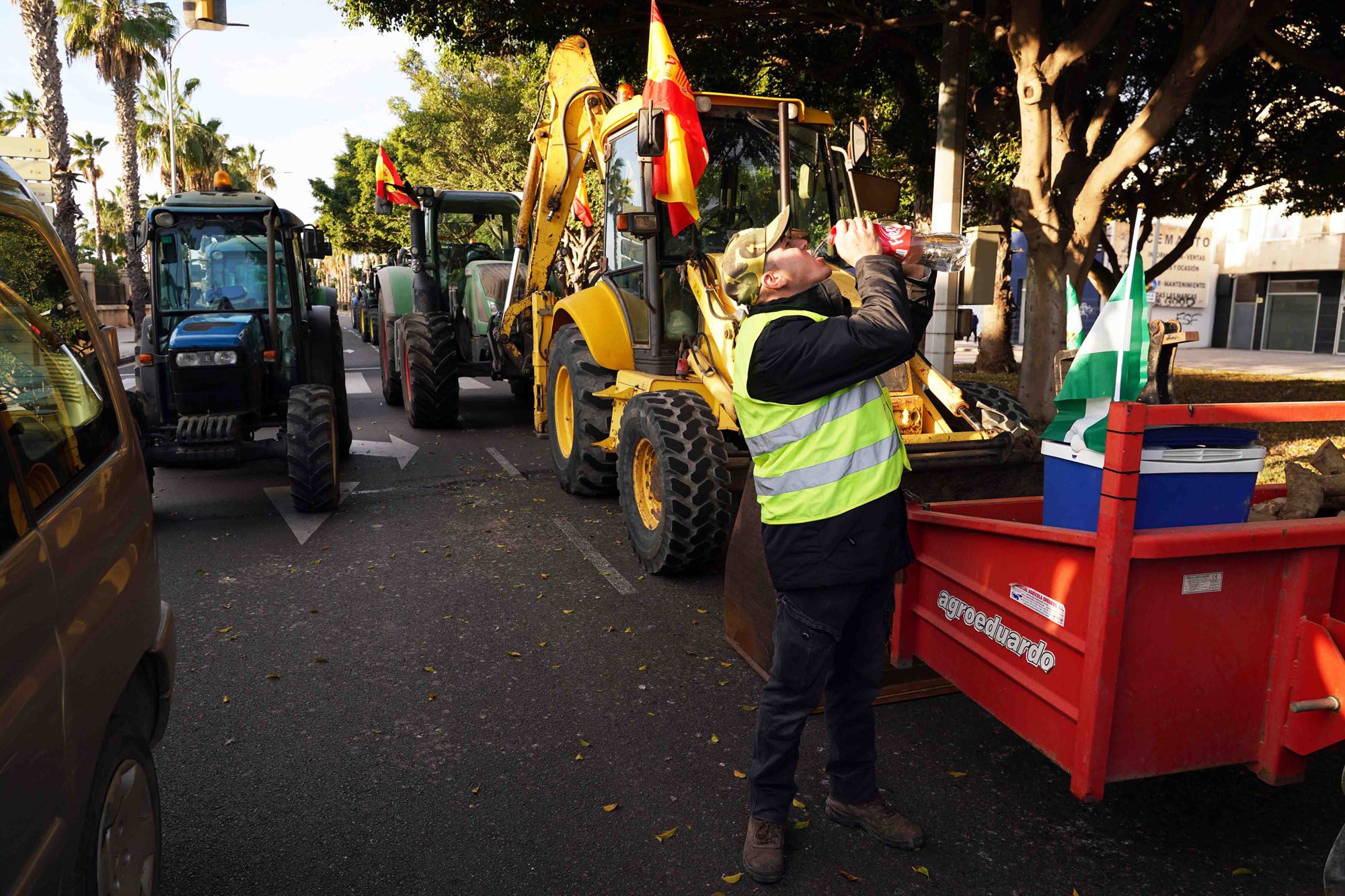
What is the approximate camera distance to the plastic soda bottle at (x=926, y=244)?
3041 millimetres

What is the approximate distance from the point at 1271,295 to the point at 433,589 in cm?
3227

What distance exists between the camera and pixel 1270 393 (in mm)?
15516

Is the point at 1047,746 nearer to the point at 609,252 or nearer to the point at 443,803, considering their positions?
the point at 443,803

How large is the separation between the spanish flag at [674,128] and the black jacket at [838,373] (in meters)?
2.48

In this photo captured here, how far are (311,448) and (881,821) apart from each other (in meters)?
5.27

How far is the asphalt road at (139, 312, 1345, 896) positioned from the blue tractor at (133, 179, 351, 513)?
4.16 feet

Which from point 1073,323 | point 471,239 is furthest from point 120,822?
point 471,239

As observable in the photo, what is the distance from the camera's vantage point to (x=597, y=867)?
3.04m

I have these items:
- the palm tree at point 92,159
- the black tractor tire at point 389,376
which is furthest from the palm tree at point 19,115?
the black tractor tire at point 389,376

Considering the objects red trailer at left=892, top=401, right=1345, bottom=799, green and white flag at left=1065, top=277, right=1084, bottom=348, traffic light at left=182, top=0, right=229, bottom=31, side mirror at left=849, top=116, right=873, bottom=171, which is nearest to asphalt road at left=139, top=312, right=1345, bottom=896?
red trailer at left=892, top=401, right=1345, bottom=799

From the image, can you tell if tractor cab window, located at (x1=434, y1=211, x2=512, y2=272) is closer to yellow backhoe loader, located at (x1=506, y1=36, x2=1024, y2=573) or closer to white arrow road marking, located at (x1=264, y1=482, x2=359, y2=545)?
yellow backhoe loader, located at (x1=506, y1=36, x2=1024, y2=573)

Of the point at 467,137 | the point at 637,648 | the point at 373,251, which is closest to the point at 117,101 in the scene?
the point at 467,137

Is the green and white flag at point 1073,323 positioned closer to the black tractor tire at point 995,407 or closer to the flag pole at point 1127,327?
the flag pole at point 1127,327

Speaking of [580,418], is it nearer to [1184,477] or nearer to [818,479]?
[818,479]
